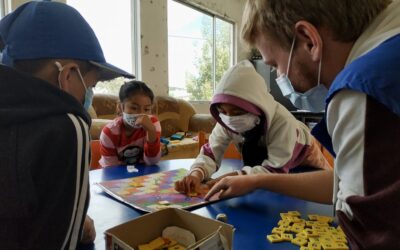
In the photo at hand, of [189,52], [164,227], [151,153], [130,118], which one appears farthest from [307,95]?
[189,52]

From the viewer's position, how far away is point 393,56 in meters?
0.49

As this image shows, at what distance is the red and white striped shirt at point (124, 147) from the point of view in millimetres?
1684

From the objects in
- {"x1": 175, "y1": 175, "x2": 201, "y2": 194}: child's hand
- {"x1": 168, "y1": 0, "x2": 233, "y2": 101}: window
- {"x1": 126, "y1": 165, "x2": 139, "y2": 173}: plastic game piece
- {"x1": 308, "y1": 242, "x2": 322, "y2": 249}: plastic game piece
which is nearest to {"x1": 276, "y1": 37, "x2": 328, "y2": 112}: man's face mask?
{"x1": 308, "y1": 242, "x2": 322, "y2": 249}: plastic game piece

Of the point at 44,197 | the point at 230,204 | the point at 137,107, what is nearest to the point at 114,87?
the point at 137,107

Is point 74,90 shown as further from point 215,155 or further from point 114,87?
point 114,87

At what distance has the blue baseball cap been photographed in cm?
67

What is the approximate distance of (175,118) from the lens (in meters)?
4.32

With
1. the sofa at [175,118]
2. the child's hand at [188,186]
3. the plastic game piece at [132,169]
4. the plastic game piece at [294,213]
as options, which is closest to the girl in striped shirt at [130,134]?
the plastic game piece at [132,169]

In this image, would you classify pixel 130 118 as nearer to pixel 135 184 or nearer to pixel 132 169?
pixel 132 169

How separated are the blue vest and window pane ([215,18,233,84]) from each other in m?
5.07

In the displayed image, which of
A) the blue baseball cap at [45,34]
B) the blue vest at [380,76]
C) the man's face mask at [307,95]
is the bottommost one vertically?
the man's face mask at [307,95]

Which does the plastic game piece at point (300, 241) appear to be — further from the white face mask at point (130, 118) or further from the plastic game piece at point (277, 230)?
the white face mask at point (130, 118)

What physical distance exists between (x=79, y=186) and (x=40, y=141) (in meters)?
0.12

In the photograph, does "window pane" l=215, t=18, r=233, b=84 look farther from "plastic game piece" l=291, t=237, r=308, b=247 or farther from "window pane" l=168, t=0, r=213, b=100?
"plastic game piece" l=291, t=237, r=308, b=247
